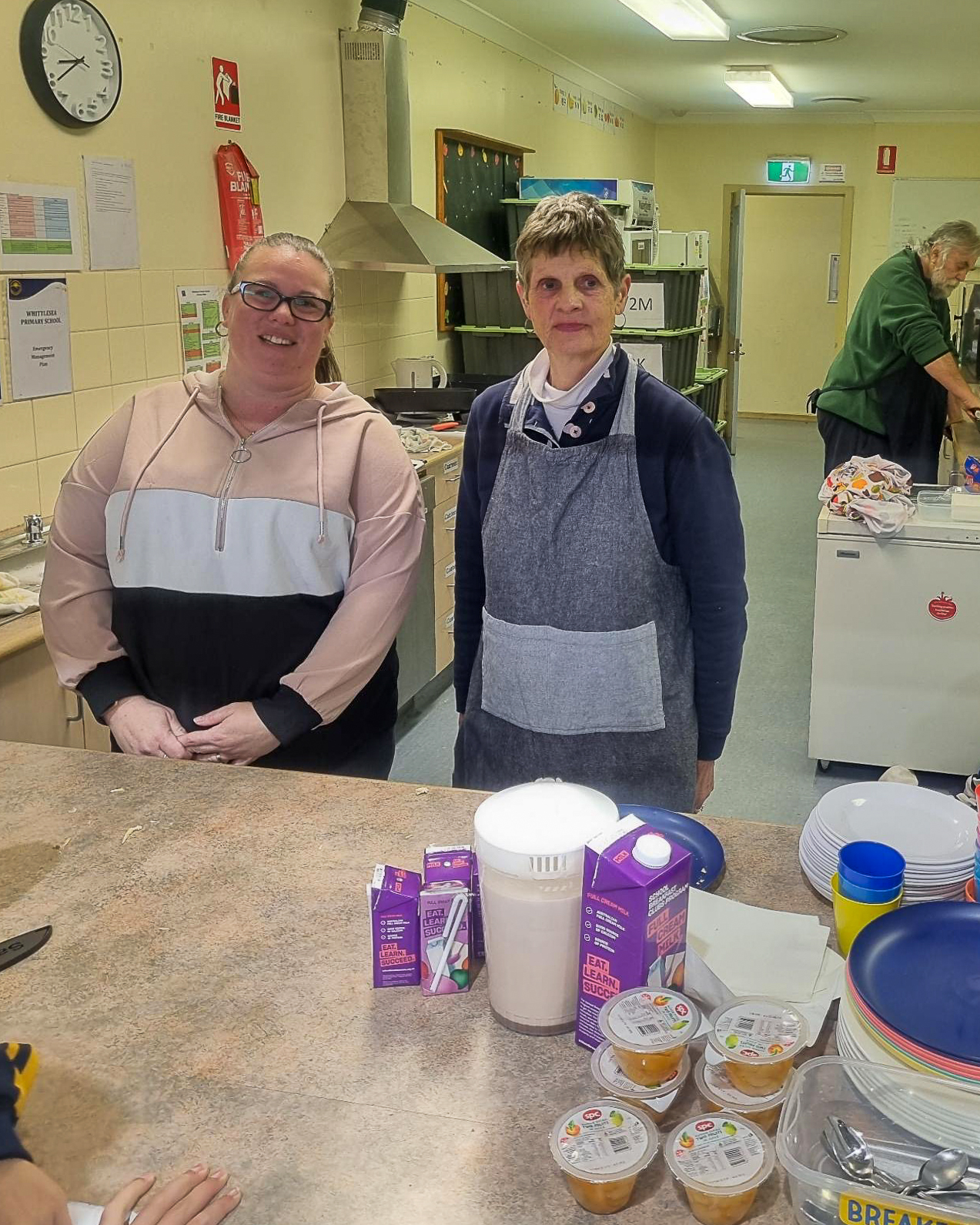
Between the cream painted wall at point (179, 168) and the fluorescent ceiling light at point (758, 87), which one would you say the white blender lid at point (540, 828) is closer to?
the cream painted wall at point (179, 168)

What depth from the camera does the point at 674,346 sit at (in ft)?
Answer: 20.3

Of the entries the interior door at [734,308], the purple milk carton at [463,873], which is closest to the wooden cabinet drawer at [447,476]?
the purple milk carton at [463,873]

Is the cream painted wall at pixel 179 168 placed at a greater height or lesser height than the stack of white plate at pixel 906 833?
greater

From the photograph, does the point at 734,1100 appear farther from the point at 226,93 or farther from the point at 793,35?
the point at 793,35

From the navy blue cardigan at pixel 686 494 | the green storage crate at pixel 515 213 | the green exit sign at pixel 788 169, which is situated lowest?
the navy blue cardigan at pixel 686 494

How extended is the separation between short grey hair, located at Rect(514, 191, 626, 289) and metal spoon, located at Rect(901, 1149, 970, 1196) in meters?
1.24

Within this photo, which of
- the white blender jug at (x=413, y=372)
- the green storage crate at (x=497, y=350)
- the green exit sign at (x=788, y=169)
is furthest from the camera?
the green exit sign at (x=788, y=169)

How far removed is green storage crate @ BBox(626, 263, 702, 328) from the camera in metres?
6.00

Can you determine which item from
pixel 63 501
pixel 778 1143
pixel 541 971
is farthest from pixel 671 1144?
pixel 63 501

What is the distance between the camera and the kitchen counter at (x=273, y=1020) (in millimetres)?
909

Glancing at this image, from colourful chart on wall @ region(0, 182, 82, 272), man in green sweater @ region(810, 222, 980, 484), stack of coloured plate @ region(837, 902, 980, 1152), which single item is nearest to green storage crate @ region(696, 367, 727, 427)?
man in green sweater @ region(810, 222, 980, 484)

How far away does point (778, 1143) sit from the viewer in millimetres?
854

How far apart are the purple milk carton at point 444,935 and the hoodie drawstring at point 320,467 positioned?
2.44 feet

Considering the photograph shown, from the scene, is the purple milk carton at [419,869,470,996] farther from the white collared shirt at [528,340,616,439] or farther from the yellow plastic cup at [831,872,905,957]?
the white collared shirt at [528,340,616,439]
